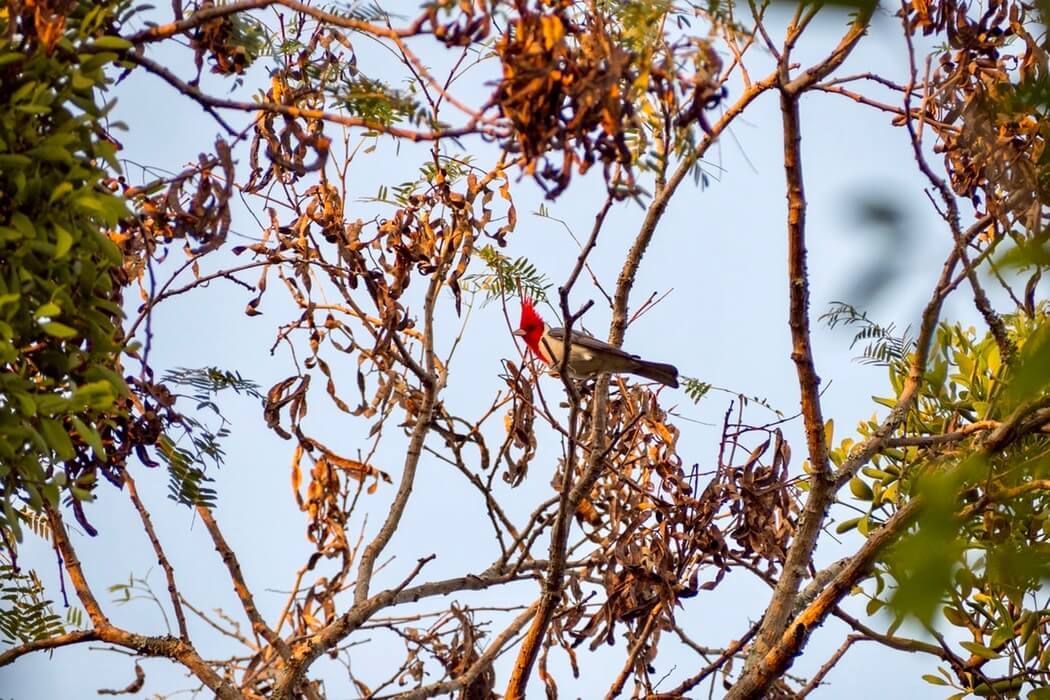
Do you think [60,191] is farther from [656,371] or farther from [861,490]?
[656,371]

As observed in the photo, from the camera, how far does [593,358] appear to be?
5906 millimetres

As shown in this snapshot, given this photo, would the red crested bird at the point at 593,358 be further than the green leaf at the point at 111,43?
Yes

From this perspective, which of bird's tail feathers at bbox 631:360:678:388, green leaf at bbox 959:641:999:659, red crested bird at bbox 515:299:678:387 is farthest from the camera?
bird's tail feathers at bbox 631:360:678:388

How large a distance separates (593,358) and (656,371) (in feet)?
1.33

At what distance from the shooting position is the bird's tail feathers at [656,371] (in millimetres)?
5473

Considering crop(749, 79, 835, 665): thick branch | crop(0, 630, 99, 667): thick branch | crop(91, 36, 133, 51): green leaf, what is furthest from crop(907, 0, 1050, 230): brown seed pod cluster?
crop(0, 630, 99, 667): thick branch

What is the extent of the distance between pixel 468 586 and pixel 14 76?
2.49 meters

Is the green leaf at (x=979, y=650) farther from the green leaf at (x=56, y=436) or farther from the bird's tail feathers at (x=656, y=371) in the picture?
the green leaf at (x=56, y=436)

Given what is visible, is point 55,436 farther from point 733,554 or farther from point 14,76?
point 733,554

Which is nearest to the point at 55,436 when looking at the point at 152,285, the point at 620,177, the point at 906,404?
the point at 152,285

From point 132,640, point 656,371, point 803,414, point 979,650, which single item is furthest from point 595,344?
point 132,640

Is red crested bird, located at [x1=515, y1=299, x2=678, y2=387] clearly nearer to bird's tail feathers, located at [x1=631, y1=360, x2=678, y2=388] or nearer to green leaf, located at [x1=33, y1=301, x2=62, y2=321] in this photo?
bird's tail feathers, located at [x1=631, y1=360, x2=678, y2=388]

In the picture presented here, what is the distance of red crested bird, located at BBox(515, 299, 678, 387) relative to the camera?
4590 millimetres

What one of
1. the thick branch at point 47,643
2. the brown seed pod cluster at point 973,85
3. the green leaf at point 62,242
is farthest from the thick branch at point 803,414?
the thick branch at point 47,643
